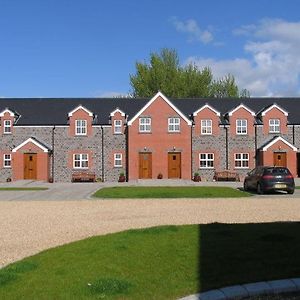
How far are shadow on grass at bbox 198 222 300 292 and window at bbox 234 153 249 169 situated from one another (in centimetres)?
3298

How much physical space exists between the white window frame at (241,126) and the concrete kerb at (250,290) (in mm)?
39794

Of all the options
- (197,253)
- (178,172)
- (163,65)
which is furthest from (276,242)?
(163,65)

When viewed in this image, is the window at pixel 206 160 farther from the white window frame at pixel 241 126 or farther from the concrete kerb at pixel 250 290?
the concrete kerb at pixel 250 290

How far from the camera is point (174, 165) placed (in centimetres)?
4522

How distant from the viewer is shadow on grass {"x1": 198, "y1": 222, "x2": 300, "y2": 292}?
752 centimetres

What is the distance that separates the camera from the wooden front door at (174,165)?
44969mm

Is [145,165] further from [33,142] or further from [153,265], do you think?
[153,265]

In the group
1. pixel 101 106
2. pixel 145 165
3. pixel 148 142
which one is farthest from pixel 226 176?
pixel 101 106

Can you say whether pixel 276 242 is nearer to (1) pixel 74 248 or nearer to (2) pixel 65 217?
(1) pixel 74 248

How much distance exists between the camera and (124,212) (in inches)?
707

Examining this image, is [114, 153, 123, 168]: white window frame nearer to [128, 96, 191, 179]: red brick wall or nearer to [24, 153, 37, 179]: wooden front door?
[128, 96, 191, 179]: red brick wall

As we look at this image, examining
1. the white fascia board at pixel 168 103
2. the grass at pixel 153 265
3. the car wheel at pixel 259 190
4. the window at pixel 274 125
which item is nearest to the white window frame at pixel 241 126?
the window at pixel 274 125

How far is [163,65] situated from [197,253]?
62762mm

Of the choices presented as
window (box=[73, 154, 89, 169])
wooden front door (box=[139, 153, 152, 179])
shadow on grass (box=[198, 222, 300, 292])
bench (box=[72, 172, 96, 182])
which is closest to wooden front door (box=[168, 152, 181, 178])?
wooden front door (box=[139, 153, 152, 179])
